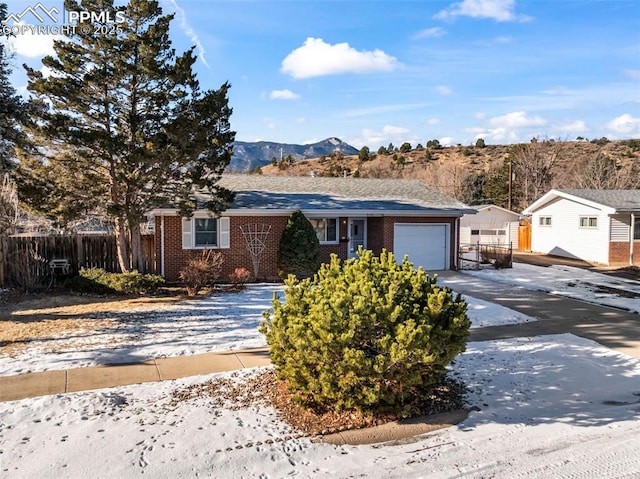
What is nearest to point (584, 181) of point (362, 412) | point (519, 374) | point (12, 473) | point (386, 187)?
point (386, 187)

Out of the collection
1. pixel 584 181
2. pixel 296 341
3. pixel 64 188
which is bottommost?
pixel 296 341

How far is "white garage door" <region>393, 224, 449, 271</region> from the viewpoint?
1786 centimetres

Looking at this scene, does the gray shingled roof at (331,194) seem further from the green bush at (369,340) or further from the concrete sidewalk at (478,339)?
the green bush at (369,340)

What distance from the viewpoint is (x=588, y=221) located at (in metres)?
23.6

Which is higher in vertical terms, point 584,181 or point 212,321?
point 584,181

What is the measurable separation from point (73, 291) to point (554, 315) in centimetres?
1238

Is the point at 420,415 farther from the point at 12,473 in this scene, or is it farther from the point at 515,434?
the point at 12,473

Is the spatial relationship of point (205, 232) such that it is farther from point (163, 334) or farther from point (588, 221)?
point (588, 221)

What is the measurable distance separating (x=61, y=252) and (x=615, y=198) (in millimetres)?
24995

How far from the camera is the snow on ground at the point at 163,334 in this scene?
7160mm

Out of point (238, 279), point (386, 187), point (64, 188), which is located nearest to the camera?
point (64, 188)

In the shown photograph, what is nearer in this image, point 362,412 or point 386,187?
point 362,412

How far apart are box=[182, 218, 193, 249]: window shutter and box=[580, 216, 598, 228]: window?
19.7m

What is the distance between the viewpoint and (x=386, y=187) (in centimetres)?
2111
